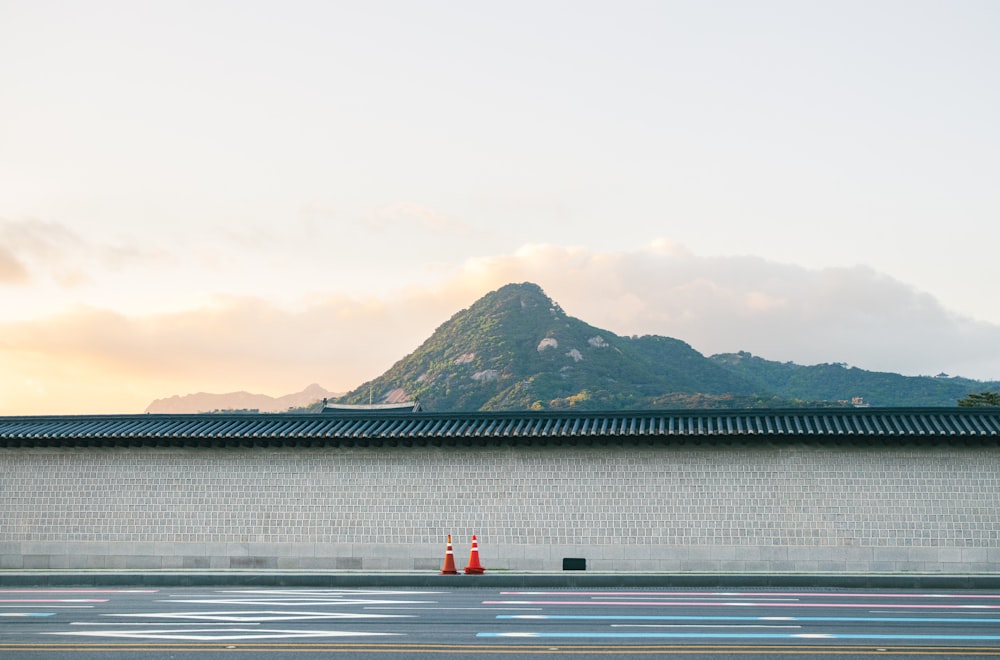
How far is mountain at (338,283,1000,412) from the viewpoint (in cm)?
10712

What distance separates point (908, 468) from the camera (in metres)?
25.4

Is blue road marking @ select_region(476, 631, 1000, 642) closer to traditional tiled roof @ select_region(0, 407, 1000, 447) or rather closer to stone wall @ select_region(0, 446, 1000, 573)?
traditional tiled roof @ select_region(0, 407, 1000, 447)

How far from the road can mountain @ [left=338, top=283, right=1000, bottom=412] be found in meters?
77.7

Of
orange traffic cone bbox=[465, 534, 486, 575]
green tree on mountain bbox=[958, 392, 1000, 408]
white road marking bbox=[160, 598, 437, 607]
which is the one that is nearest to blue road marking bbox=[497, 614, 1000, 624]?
white road marking bbox=[160, 598, 437, 607]

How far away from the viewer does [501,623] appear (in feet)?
51.9

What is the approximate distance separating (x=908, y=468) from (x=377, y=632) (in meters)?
15.8

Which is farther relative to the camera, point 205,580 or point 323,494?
point 323,494

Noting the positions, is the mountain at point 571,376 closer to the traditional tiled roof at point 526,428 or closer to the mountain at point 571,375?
the mountain at point 571,375

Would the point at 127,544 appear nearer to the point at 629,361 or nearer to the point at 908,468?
the point at 908,468

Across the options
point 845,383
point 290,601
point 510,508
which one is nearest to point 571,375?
point 845,383

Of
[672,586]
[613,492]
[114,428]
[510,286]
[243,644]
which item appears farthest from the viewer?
[510,286]

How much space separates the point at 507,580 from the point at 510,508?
11.5 feet

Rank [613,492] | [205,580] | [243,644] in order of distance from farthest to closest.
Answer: [613,492], [205,580], [243,644]

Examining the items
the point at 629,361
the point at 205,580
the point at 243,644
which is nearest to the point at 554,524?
the point at 205,580
